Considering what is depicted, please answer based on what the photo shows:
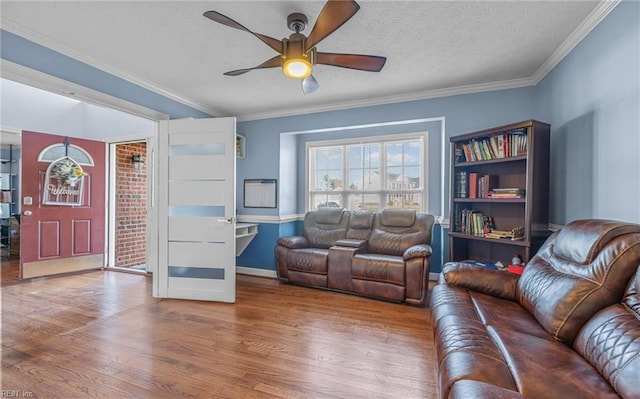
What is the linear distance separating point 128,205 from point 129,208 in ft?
0.18

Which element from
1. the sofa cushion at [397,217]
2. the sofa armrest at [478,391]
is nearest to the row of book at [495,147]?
the sofa cushion at [397,217]

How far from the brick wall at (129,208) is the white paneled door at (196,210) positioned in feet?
7.38

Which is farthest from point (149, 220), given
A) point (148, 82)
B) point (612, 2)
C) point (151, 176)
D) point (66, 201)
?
point (612, 2)

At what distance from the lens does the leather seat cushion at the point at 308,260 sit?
3.62m

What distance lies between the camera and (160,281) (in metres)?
3.36

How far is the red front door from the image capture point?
4102mm

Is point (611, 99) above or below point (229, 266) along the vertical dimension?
above

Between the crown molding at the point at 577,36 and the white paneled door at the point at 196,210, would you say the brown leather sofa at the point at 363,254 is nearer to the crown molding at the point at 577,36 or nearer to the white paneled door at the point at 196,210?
the white paneled door at the point at 196,210

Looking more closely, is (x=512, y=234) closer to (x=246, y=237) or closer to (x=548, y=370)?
(x=548, y=370)

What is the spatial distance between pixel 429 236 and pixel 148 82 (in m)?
3.67

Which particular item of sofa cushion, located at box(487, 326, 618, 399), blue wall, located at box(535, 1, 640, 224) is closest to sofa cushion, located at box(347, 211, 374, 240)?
blue wall, located at box(535, 1, 640, 224)

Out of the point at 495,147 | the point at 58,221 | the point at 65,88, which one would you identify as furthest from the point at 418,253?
the point at 58,221

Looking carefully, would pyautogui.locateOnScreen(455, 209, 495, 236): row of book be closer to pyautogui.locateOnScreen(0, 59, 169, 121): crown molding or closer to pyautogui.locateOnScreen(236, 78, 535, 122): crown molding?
pyautogui.locateOnScreen(236, 78, 535, 122): crown molding

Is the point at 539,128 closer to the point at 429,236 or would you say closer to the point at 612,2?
the point at 612,2
